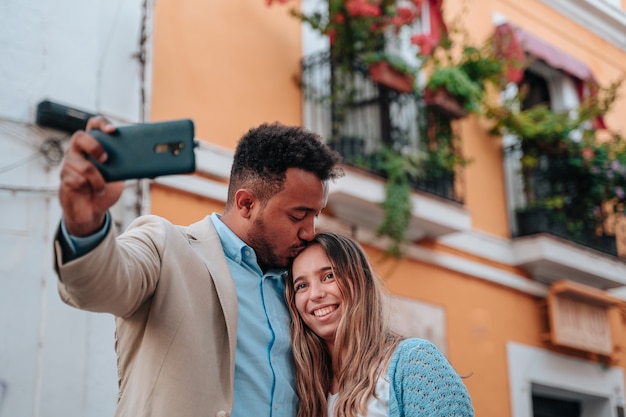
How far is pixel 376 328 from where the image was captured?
3.02 meters

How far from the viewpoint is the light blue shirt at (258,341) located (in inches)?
104

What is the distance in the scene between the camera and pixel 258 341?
2.73 m

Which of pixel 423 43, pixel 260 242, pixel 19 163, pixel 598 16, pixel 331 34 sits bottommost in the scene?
pixel 260 242

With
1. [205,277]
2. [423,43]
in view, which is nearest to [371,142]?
[423,43]

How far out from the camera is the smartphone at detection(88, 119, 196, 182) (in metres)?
1.88

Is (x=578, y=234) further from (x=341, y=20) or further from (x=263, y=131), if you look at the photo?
(x=263, y=131)

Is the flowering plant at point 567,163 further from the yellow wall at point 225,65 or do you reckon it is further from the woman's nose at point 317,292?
the woman's nose at point 317,292

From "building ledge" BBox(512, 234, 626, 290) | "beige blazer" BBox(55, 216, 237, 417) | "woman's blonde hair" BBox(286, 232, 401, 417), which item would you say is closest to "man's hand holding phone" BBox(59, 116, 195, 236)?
"beige blazer" BBox(55, 216, 237, 417)

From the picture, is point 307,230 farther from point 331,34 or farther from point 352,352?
point 331,34

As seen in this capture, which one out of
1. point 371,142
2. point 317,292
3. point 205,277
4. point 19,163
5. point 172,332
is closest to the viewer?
point 172,332

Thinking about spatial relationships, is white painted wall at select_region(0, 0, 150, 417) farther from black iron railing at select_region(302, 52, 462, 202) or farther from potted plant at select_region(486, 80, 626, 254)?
potted plant at select_region(486, 80, 626, 254)

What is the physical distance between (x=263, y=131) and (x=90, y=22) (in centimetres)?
377

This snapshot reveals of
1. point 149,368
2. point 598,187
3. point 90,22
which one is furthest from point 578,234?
point 149,368

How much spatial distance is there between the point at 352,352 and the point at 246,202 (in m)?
0.61
